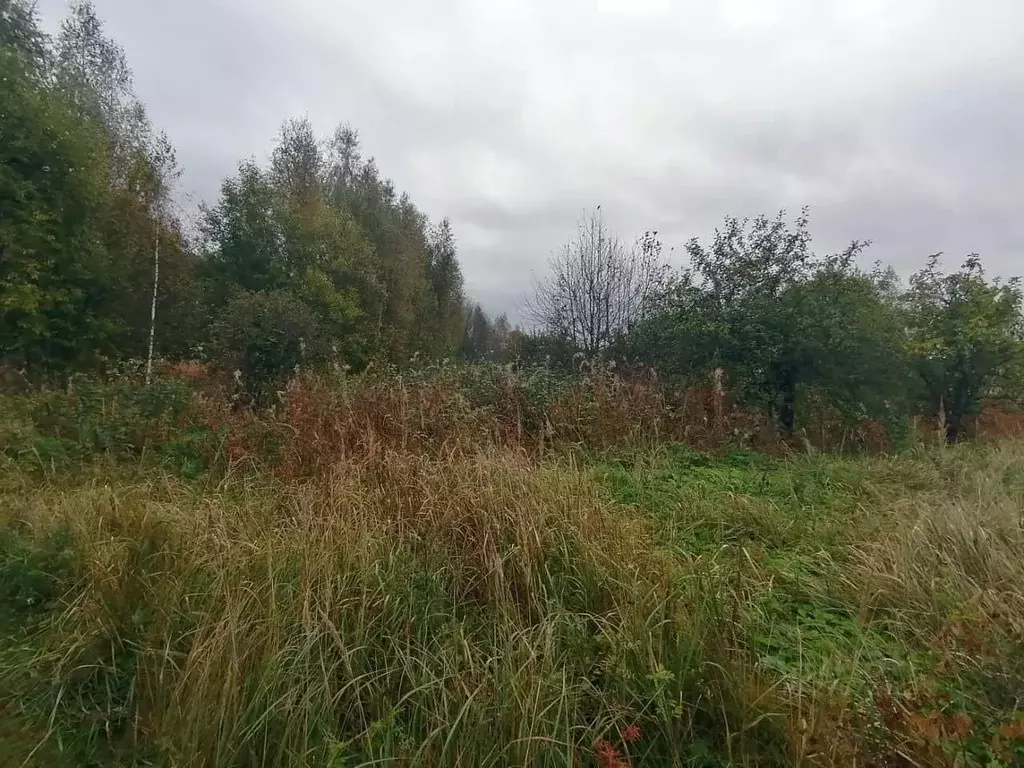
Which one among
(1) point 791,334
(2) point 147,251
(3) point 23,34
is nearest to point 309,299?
(2) point 147,251

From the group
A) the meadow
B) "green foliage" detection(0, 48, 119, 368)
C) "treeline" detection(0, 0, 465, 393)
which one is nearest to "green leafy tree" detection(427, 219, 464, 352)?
"treeline" detection(0, 0, 465, 393)

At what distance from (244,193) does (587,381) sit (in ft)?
45.5

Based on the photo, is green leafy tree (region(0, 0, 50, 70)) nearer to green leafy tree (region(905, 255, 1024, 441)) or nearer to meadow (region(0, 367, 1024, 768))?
meadow (region(0, 367, 1024, 768))

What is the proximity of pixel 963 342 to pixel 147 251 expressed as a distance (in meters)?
18.9

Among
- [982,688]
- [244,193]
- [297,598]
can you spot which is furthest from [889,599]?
[244,193]

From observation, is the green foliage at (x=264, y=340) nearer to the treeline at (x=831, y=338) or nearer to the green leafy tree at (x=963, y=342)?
the treeline at (x=831, y=338)

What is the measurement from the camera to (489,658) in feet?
6.86

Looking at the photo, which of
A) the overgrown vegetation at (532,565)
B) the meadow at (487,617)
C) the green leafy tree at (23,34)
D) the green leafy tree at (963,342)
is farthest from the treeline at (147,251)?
the green leafy tree at (963,342)

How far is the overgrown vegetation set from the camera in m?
1.83

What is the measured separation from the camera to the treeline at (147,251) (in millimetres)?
10367

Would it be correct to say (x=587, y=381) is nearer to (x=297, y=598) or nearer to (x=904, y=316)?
(x=297, y=598)

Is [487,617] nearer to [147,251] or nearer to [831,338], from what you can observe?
[831,338]

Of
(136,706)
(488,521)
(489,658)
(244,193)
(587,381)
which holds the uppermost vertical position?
(244,193)

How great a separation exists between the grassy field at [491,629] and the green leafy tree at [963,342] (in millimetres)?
7011
